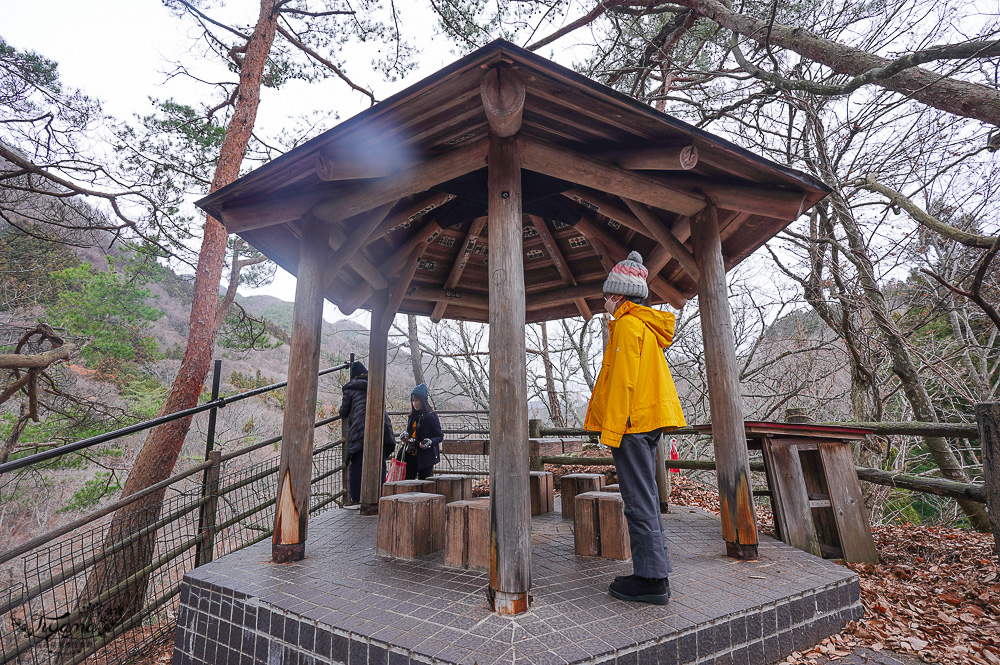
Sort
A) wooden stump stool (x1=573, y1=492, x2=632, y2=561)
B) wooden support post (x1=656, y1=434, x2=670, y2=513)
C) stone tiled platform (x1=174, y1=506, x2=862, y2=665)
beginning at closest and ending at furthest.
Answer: stone tiled platform (x1=174, y1=506, x2=862, y2=665) < wooden stump stool (x1=573, y1=492, x2=632, y2=561) < wooden support post (x1=656, y1=434, x2=670, y2=513)

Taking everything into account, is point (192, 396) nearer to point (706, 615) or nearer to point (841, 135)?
point (706, 615)

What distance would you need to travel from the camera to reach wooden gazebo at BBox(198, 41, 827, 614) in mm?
2824

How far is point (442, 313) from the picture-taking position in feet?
22.9

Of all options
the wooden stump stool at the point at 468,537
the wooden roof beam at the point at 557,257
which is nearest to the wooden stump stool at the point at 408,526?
the wooden stump stool at the point at 468,537

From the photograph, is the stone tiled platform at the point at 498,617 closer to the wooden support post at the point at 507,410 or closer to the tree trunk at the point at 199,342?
the wooden support post at the point at 507,410

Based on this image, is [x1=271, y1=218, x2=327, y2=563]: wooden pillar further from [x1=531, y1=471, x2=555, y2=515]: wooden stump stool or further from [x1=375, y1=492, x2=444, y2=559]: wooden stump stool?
[x1=531, y1=471, x2=555, y2=515]: wooden stump stool

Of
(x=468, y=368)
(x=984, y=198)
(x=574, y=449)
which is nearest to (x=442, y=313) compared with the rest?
(x=574, y=449)

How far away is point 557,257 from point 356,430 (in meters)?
3.55

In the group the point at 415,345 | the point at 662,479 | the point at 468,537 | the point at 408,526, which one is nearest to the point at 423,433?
the point at 408,526

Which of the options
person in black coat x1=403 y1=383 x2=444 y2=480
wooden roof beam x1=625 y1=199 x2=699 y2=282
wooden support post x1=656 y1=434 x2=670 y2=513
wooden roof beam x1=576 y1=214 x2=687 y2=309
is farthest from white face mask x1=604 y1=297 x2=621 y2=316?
person in black coat x1=403 y1=383 x2=444 y2=480

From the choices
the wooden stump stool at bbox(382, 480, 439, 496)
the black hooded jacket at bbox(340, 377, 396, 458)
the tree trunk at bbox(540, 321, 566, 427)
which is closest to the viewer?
the wooden stump stool at bbox(382, 480, 439, 496)

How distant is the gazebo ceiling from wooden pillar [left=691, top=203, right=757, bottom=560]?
22cm

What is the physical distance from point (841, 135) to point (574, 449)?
5.66 metres

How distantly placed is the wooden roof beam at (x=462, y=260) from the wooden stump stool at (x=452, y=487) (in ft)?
9.03
